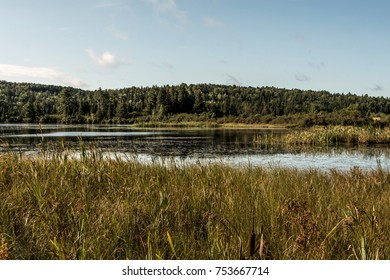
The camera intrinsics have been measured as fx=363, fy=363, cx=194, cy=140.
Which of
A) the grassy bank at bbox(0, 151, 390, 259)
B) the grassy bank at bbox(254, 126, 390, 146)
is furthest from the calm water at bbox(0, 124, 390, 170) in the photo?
the grassy bank at bbox(254, 126, 390, 146)

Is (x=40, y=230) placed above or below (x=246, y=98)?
below

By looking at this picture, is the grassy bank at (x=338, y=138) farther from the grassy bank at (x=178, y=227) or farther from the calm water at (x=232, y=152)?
the grassy bank at (x=178, y=227)

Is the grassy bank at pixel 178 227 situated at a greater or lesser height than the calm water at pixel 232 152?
greater

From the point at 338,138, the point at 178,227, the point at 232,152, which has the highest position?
the point at 178,227

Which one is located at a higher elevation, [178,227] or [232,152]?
[178,227]

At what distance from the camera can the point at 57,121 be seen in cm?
12338

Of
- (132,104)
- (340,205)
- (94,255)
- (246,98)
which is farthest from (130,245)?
(246,98)

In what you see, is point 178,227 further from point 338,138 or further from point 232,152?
point 338,138

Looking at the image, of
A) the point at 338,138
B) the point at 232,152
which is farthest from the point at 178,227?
the point at 338,138

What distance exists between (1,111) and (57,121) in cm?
2034

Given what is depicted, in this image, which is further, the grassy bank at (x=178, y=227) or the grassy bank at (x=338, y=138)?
the grassy bank at (x=338, y=138)

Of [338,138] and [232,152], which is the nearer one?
[232,152]

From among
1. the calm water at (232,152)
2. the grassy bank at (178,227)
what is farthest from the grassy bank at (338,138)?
the grassy bank at (178,227)
